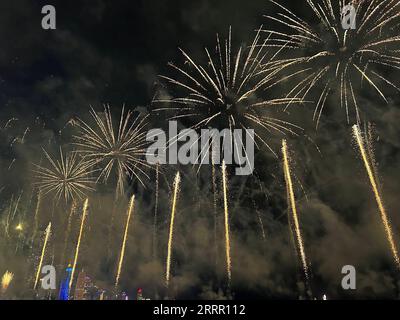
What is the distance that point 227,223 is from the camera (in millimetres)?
43500
